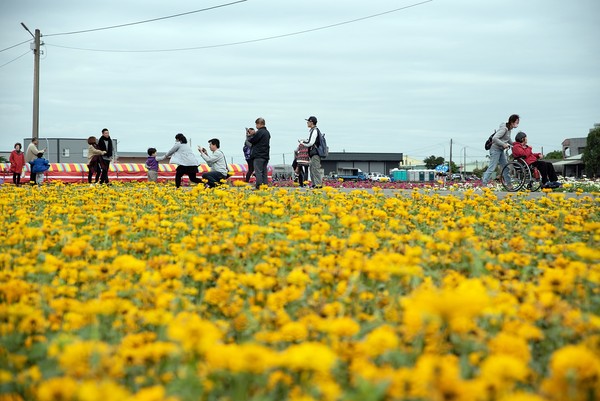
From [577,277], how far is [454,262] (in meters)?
1.16

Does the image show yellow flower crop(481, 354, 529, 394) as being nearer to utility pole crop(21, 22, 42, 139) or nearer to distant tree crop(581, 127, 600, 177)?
utility pole crop(21, 22, 42, 139)

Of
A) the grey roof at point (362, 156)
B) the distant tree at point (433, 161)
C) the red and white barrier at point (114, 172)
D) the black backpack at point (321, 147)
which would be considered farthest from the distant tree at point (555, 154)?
the black backpack at point (321, 147)

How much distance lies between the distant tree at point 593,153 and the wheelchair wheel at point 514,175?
160ft

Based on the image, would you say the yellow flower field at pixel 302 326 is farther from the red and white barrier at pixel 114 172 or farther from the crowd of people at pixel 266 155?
the red and white barrier at pixel 114 172

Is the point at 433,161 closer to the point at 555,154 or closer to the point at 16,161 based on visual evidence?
the point at 555,154

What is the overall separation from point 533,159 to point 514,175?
0.49 metres

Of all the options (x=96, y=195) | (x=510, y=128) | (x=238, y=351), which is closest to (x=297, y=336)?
(x=238, y=351)

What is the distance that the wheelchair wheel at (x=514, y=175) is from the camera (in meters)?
12.5

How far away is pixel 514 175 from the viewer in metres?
13.0

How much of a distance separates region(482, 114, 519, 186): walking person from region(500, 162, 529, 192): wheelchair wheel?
77mm

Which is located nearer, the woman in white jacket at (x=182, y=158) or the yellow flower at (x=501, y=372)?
the yellow flower at (x=501, y=372)

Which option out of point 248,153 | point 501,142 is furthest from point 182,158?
point 501,142

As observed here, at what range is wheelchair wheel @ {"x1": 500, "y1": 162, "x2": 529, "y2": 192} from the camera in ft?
41.0

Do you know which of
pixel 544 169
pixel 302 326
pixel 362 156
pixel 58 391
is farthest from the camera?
pixel 362 156
